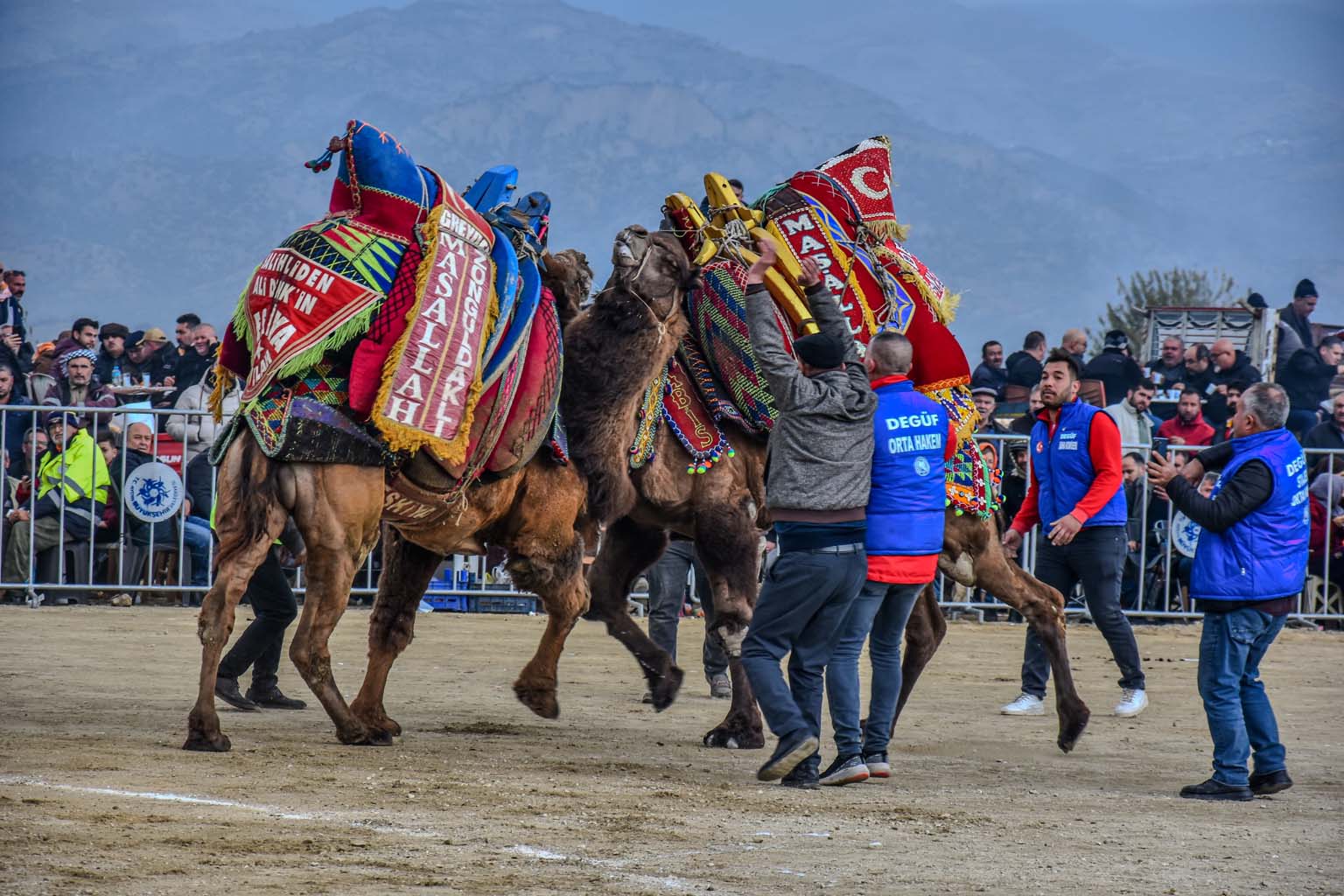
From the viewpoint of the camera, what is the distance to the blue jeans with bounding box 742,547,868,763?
6.64m

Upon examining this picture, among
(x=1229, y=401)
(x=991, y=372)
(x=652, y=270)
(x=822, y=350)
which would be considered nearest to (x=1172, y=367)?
(x=1229, y=401)

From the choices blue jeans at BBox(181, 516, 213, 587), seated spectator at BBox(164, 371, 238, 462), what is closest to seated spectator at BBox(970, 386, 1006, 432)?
seated spectator at BBox(164, 371, 238, 462)

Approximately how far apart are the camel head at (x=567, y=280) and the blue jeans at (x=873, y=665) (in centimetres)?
218

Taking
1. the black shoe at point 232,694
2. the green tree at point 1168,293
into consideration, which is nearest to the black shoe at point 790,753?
the black shoe at point 232,694

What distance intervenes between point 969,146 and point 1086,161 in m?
20.4

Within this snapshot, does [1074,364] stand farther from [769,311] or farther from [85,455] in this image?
[85,455]

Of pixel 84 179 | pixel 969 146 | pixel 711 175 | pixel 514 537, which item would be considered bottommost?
pixel 514 537

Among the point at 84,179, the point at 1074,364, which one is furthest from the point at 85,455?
the point at 84,179

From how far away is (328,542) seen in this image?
691 cm

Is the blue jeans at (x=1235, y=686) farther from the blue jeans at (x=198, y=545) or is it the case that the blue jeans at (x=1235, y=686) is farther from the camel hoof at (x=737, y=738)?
the blue jeans at (x=198, y=545)

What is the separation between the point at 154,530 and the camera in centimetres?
1338

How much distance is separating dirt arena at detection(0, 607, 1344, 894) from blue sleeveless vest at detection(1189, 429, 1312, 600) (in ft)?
2.85

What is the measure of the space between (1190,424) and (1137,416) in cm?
47

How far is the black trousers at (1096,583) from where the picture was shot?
941cm
